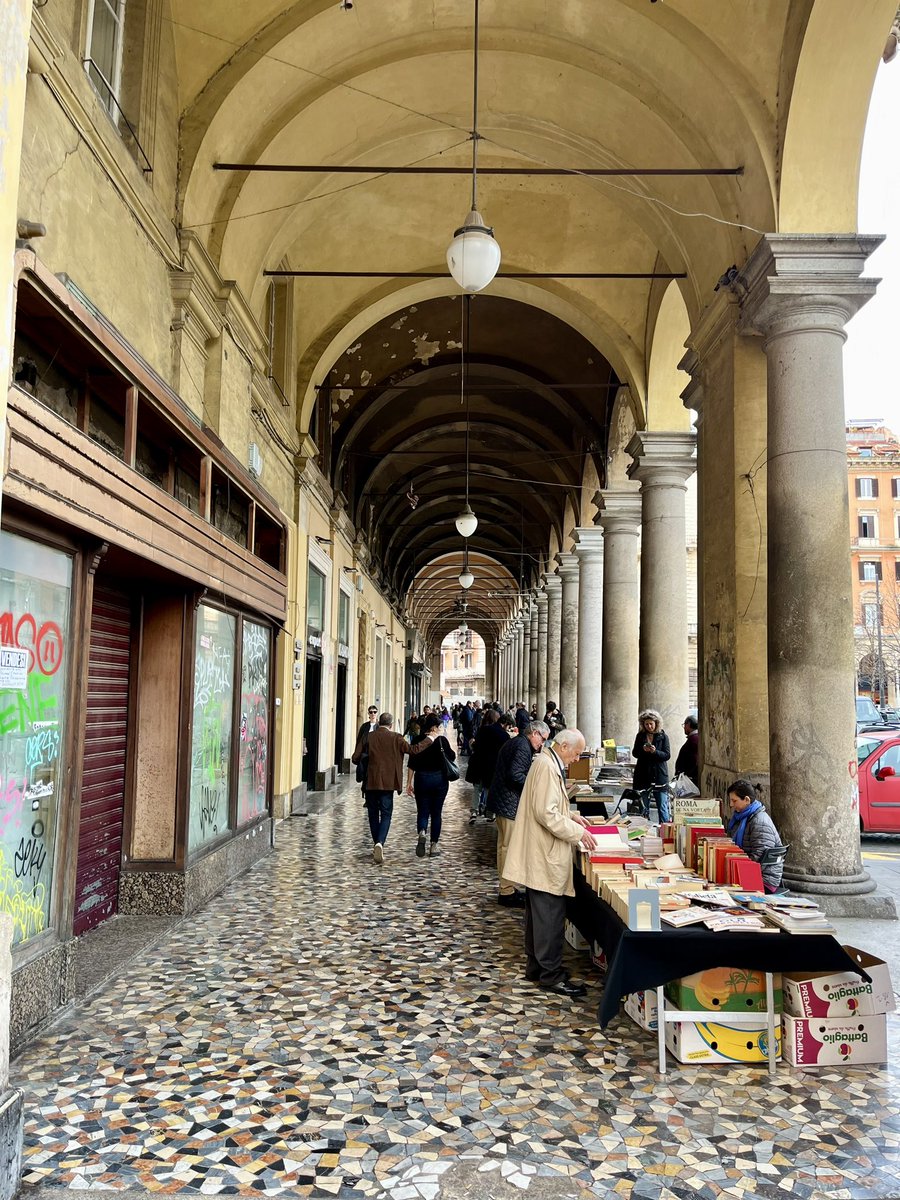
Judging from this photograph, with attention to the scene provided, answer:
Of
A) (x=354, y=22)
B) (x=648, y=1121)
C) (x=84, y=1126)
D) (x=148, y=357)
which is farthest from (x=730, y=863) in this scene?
(x=354, y=22)

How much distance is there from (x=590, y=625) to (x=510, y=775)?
39.6 feet

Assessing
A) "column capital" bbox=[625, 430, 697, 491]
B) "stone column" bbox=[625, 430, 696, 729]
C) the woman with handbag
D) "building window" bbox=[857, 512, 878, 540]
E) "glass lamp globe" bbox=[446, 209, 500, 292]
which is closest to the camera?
"glass lamp globe" bbox=[446, 209, 500, 292]

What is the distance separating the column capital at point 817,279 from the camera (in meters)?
6.82

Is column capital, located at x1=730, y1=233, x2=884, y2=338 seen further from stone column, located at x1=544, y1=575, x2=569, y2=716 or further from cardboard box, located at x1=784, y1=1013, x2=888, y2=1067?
stone column, located at x1=544, y1=575, x2=569, y2=716

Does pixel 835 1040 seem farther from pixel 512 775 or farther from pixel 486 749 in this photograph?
pixel 486 749

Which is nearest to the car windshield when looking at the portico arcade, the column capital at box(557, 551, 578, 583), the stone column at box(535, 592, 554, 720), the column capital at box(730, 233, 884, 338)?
the portico arcade

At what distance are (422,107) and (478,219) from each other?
15.4 ft

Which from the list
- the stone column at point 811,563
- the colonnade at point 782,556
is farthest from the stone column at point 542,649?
the stone column at point 811,563

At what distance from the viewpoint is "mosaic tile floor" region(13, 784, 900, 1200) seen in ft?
9.88

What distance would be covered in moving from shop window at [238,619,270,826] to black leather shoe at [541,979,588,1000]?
4.21 meters

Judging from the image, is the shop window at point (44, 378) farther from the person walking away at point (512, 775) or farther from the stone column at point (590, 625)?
the stone column at point (590, 625)

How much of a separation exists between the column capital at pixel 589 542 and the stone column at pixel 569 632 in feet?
9.04

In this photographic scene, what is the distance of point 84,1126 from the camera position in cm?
334

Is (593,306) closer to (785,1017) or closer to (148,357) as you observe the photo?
(148,357)
